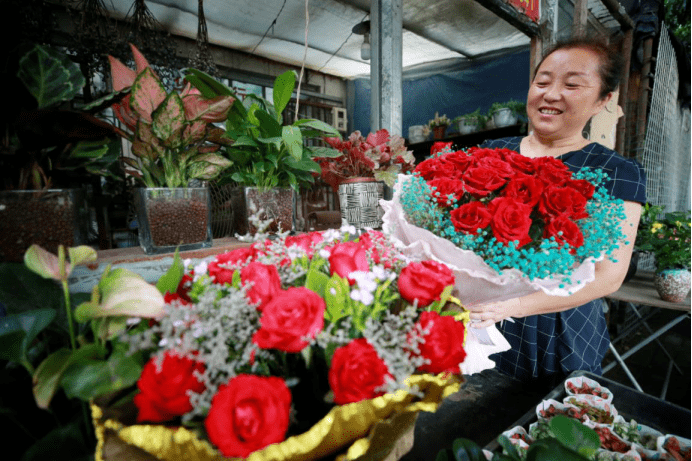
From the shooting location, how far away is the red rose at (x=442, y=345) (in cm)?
41

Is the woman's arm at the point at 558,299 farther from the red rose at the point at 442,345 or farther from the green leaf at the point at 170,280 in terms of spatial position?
the green leaf at the point at 170,280

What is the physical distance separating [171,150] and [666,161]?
515 cm

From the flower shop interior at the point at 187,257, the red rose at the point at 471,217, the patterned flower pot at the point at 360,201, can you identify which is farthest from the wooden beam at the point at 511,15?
the red rose at the point at 471,217

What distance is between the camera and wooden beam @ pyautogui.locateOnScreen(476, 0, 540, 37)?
1.73 m

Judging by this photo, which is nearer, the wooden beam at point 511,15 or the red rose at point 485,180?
the red rose at point 485,180

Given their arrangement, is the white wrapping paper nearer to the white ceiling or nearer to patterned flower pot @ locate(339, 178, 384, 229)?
patterned flower pot @ locate(339, 178, 384, 229)

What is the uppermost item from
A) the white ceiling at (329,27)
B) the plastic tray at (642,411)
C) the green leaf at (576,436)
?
the white ceiling at (329,27)

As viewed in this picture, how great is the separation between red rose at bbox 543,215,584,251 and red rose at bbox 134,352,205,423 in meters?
0.59

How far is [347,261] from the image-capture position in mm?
485

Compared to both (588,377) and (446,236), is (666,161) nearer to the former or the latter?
(588,377)

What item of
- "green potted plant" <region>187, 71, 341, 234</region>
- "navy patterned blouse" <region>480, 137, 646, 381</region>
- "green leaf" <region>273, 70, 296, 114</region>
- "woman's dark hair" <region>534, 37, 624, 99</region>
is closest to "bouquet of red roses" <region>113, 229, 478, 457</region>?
"green potted plant" <region>187, 71, 341, 234</region>

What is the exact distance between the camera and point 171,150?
67 cm

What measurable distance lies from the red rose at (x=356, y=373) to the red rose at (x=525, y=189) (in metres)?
0.41

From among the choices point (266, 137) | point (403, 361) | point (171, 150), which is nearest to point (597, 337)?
point (403, 361)
